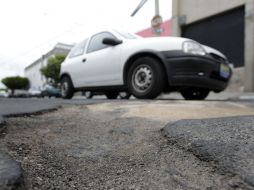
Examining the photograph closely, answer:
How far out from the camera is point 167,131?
77.0 inches

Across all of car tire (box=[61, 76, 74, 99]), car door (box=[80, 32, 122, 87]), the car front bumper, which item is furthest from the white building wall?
the car front bumper

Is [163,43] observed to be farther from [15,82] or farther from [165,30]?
[15,82]

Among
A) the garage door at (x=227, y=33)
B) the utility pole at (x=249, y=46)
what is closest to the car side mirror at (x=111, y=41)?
the utility pole at (x=249, y=46)

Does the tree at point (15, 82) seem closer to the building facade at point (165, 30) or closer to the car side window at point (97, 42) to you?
the building facade at point (165, 30)

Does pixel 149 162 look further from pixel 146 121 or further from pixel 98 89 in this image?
pixel 98 89

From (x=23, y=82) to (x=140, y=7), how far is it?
1996 inches

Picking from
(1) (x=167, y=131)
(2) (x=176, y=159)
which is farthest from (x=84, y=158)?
(1) (x=167, y=131)

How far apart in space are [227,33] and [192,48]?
8.62 m

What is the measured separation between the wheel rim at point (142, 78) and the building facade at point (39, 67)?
117 feet

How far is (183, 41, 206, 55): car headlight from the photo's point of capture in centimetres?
455

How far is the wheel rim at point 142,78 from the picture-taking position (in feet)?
15.5

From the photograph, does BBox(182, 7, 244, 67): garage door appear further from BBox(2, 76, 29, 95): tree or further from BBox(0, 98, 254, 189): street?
BBox(2, 76, 29, 95): tree

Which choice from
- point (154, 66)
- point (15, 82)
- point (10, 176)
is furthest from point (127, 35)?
point (15, 82)

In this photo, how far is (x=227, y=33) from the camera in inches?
490
